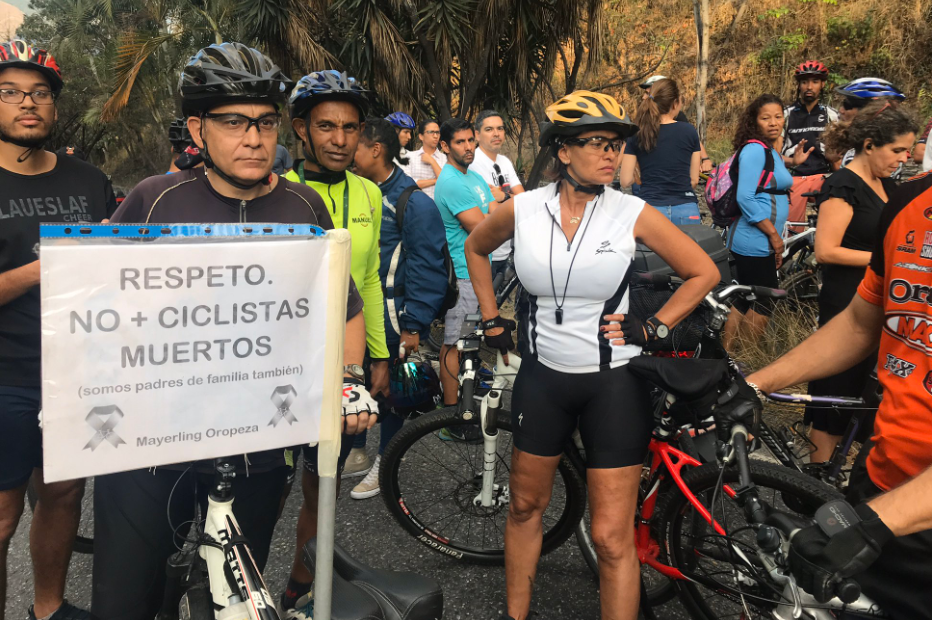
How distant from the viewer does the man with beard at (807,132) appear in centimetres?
674

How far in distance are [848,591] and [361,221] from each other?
2361 millimetres

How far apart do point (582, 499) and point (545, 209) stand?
4.49 ft

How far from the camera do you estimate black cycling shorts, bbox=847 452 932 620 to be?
1451 millimetres

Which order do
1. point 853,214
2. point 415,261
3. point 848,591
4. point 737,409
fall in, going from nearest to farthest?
1. point 848,591
2. point 737,409
3. point 853,214
4. point 415,261

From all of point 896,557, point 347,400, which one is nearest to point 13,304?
point 347,400

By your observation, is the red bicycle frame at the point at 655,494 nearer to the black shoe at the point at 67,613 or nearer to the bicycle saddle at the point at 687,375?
the bicycle saddle at the point at 687,375

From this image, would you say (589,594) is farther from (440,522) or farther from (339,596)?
(339,596)

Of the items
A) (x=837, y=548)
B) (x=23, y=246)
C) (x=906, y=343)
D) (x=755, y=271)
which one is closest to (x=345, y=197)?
(x=23, y=246)

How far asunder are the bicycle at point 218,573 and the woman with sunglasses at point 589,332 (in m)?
→ 1.14

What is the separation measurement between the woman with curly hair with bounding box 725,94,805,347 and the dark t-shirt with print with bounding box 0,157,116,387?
433 cm

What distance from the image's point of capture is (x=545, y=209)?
258 cm

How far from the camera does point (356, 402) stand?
1.91 meters

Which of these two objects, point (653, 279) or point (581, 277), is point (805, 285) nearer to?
point (653, 279)

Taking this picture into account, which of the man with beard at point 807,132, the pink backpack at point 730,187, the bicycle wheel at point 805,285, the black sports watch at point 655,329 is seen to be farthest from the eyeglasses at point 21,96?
the man with beard at point 807,132
